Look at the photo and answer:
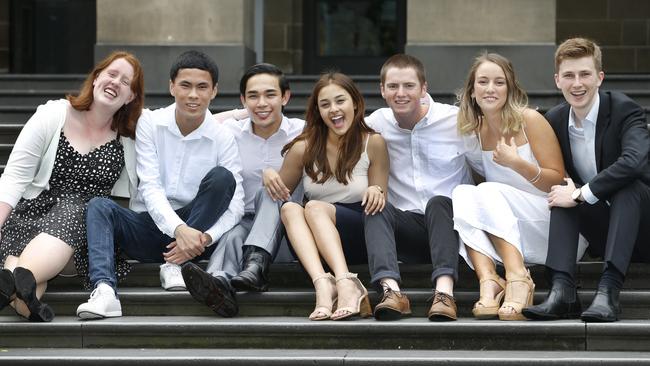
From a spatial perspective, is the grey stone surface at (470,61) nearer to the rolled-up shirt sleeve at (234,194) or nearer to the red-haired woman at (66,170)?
the rolled-up shirt sleeve at (234,194)

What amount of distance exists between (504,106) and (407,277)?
108 cm

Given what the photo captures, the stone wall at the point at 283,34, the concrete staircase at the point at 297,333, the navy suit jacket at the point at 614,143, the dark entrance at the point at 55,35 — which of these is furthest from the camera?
the dark entrance at the point at 55,35

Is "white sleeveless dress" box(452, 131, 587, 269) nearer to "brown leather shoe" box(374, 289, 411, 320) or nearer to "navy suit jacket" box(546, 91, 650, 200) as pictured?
"navy suit jacket" box(546, 91, 650, 200)

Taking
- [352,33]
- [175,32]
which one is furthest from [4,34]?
[352,33]

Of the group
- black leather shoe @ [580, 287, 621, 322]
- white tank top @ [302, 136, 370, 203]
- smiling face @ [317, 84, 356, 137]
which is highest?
smiling face @ [317, 84, 356, 137]

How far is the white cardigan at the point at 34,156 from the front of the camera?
6125 millimetres

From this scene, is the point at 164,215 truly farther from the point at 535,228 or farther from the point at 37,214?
the point at 535,228

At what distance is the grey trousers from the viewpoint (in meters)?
6.11

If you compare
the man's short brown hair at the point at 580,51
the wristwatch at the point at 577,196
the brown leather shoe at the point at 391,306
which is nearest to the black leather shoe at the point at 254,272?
the brown leather shoe at the point at 391,306

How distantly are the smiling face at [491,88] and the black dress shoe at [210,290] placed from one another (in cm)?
A: 167

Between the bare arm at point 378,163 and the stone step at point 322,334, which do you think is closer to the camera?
the stone step at point 322,334

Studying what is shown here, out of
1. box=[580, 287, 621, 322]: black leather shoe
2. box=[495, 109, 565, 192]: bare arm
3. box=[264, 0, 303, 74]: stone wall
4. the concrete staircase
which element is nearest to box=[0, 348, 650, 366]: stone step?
the concrete staircase

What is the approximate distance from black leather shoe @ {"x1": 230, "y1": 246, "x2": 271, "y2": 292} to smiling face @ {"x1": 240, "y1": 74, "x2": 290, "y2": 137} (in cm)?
82

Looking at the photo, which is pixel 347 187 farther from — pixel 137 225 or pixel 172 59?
pixel 172 59
